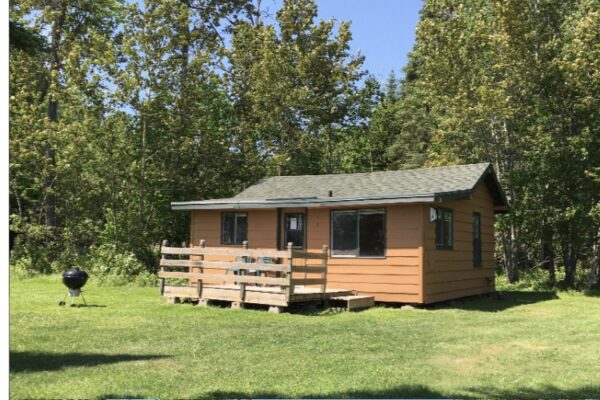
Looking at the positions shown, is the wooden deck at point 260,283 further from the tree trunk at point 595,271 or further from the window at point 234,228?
the tree trunk at point 595,271

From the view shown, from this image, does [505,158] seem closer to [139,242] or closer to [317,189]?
[317,189]

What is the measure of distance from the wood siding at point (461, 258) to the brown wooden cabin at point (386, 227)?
0.08 ft

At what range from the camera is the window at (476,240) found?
15.2 meters

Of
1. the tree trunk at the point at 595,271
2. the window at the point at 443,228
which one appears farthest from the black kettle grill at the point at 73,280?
the tree trunk at the point at 595,271

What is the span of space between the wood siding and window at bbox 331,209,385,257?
1.05m

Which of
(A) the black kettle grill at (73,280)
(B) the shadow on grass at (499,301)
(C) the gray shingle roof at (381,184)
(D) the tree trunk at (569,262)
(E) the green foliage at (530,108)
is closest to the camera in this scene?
(A) the black kettle grill at (73,280)

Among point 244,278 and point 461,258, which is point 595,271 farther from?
point 244,278

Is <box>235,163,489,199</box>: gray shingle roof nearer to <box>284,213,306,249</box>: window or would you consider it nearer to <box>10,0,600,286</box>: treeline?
<box>284,213,306,249</box>: window

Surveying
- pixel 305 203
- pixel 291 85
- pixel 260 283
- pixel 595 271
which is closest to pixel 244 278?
pixel 260 283

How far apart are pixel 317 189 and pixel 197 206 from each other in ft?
10.2

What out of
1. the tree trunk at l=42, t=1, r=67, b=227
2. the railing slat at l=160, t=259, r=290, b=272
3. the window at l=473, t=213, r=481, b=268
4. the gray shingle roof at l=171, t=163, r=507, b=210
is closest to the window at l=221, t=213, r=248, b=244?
the gray shingle roof at l=171, t=163, r=507, b=210

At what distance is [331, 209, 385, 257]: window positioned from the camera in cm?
1283
